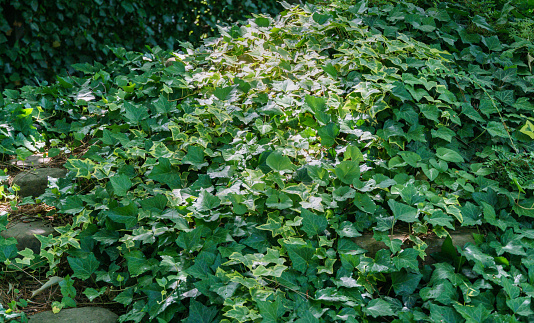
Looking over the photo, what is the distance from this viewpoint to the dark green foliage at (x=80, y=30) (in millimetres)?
3633

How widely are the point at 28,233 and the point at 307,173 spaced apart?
5.53ft

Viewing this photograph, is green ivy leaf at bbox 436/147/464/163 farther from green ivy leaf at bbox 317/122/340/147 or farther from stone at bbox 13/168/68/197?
stone at bbox 13/168/68/197

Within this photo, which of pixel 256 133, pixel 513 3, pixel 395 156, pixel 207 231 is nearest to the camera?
pixel 207 231

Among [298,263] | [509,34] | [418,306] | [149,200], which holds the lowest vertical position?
[418,306]

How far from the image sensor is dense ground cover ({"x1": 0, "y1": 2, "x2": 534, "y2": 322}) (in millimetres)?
1826

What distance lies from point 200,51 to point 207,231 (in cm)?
215

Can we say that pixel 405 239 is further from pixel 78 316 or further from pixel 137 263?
pixel 78 316

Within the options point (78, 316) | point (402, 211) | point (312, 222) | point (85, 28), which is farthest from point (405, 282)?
point (85, 28)

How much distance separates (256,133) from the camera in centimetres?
260

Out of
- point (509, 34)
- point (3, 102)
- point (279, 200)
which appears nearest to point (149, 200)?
point (279, 200)

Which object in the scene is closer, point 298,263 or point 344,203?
point 298,263

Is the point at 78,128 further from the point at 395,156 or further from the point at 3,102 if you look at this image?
the point at 395,156

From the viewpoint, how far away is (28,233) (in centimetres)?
233

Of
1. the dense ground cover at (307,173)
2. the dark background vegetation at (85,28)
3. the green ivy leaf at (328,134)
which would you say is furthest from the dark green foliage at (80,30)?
the green ivy leaf at (328,134)
